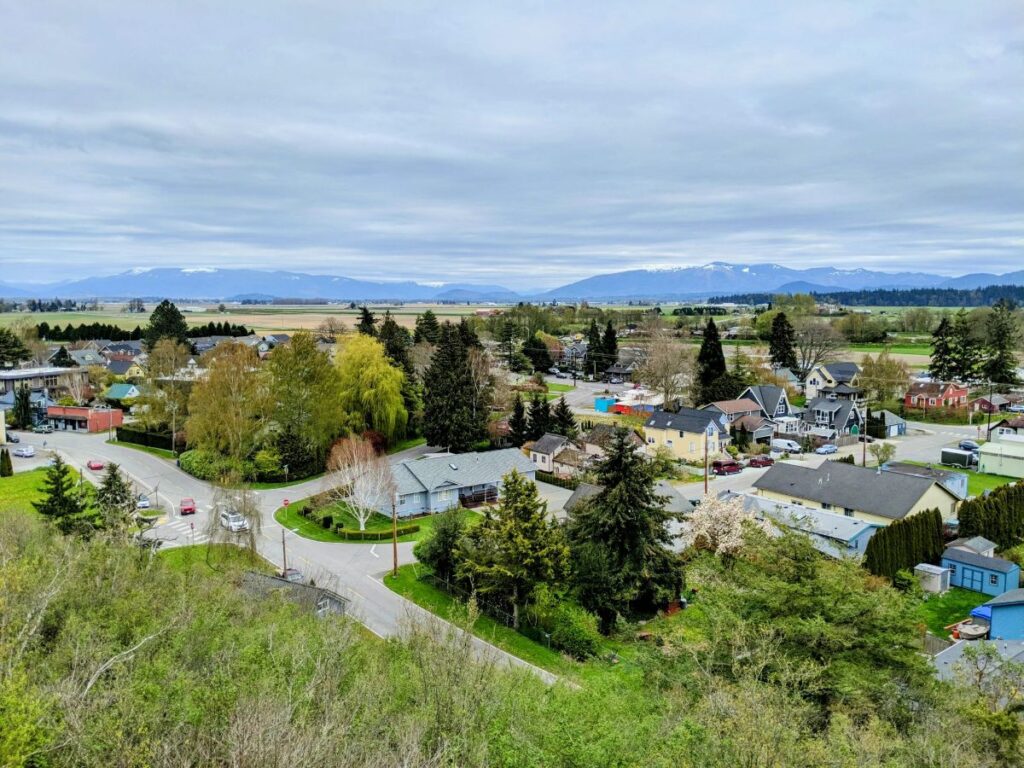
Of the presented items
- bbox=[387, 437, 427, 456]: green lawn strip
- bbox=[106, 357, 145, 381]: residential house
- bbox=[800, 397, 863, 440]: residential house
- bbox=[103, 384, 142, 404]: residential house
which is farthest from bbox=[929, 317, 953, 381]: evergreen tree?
bbox=[106, 357, 145, 381]: residential house

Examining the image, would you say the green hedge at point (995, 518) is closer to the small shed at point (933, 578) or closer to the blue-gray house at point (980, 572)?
the blue-gray house at point (980, 572)

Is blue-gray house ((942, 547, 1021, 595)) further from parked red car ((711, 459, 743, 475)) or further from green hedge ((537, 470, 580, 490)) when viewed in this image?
green hedge ((537, 470, 580, 490))

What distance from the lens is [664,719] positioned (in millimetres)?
10992

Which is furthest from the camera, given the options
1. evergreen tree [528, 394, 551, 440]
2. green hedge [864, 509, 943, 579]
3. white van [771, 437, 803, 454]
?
white van [771, 437, 803, 454]

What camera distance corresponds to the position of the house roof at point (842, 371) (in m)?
72.4

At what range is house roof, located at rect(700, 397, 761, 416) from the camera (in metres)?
54.2

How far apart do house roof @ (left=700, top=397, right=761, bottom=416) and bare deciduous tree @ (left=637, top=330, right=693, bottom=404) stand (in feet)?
25.0

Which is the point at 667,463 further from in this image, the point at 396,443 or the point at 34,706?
the point at 34,706

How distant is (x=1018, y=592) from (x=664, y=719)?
63.3 feet

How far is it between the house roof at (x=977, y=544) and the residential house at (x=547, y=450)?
22.9 meters

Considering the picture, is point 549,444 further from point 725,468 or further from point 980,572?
point 980,572

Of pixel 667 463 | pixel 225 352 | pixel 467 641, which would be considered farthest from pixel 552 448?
pixel 467 641

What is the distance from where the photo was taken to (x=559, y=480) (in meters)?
42.2

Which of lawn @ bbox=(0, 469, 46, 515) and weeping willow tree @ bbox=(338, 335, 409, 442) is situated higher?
weeping willow tree @ bbox=(338, 335, 409, 442)
